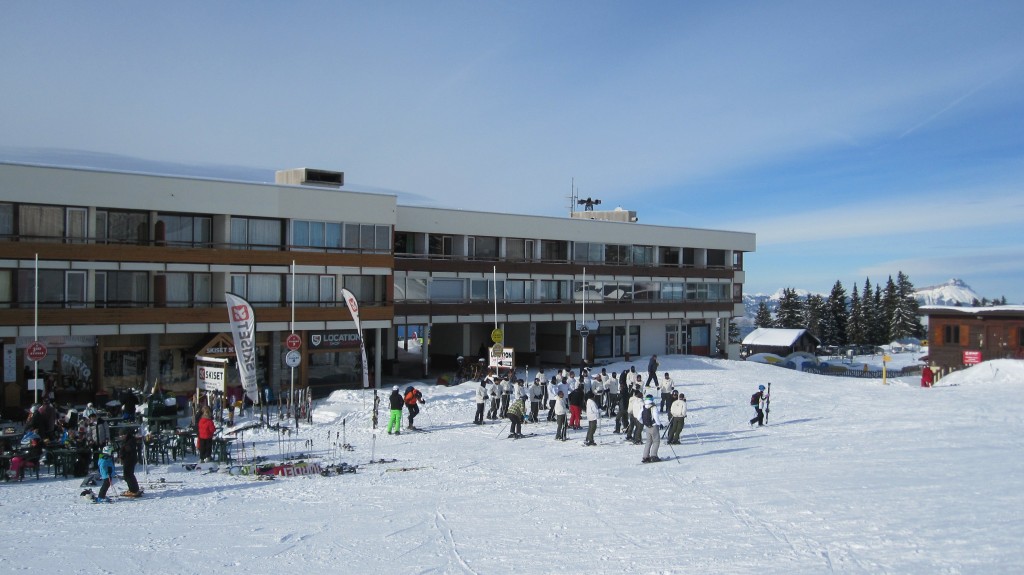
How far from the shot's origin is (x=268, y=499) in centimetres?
1670

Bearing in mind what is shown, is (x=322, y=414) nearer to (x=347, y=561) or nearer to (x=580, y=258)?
(x=347, y=561)

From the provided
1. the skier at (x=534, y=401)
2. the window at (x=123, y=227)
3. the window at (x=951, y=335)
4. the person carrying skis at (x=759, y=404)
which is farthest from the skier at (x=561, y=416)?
the window at (x=951, y=335)

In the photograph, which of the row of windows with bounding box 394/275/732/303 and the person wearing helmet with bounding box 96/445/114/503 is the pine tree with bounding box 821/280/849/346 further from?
the person wearing helmet with bounding box 96/445/114/503

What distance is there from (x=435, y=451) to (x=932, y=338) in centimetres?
4409

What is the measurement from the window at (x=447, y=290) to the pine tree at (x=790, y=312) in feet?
218

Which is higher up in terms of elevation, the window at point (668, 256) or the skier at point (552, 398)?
the window at point (668, 256)

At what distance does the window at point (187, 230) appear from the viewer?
33312 millimetres

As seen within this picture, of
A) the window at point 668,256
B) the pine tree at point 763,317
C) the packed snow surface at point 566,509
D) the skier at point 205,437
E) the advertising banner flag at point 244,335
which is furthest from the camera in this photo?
the pine tree at point 763,317

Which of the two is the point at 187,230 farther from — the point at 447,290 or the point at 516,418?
the point at 516,418

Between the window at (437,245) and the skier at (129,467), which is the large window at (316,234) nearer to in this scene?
the window at (437,245)

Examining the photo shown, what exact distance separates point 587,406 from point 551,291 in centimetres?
2720

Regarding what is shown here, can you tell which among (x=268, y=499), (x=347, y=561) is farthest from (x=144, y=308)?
(x=347, y=561)

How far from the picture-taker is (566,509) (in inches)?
613

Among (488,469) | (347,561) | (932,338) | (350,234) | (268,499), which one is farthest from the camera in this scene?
(932,338)
